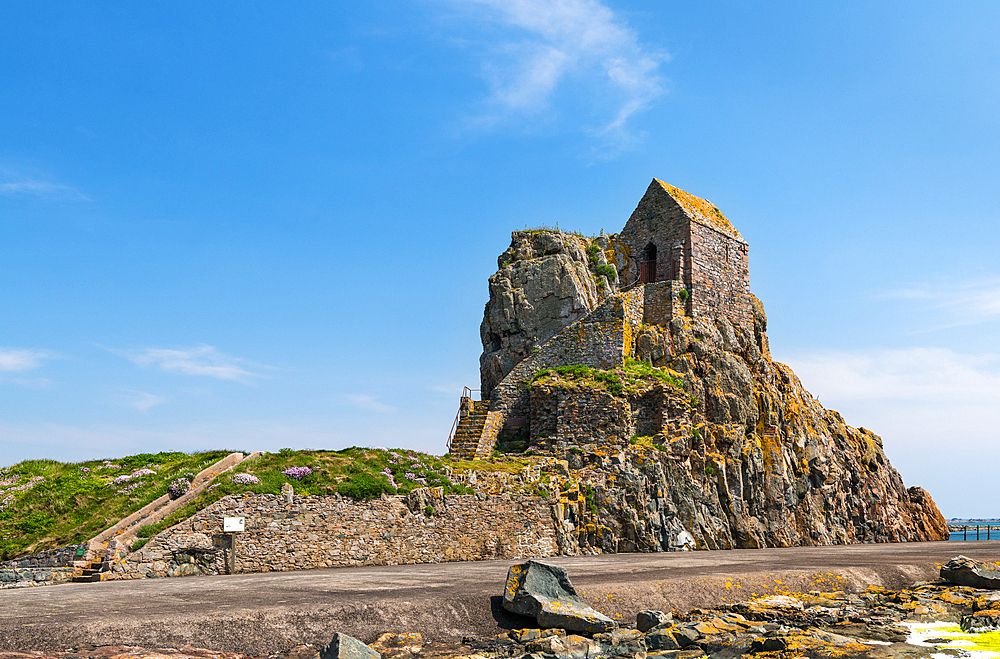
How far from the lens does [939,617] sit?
449 inches

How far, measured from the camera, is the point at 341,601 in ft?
32.4

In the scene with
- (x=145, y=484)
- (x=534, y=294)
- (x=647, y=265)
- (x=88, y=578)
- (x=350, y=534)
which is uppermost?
(x=647, y=265)

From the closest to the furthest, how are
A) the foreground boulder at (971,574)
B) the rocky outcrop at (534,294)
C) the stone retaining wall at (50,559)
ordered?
the foreground boulder at (971,574)
the stone retaining wall at (50,559)
the rocky outcrop at (534,294)

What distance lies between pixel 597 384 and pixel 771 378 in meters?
13.3

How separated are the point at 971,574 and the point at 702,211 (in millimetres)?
26957

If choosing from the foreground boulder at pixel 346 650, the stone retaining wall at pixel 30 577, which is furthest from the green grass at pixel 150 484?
the foreground boulder at pixel 346 650

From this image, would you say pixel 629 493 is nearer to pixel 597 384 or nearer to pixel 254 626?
pixel 597 384

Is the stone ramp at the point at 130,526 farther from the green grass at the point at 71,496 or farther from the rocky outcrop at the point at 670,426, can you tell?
the rocky outcrop at the point at 670,426

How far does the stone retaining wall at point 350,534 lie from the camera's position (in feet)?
53.8

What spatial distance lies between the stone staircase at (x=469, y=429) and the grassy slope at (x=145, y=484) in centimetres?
370

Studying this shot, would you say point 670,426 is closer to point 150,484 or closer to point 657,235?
point 657,235

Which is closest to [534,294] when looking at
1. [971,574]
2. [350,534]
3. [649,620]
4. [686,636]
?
[350,534]

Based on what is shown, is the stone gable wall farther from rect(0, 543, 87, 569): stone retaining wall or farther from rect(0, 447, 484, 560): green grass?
rect(0, 543, 87, 569): stone retaining wall

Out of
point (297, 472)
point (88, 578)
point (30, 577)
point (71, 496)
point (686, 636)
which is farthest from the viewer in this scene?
point (297, 472)
